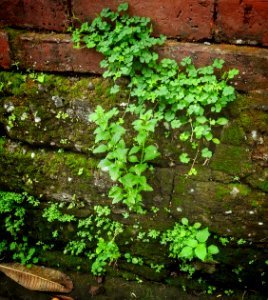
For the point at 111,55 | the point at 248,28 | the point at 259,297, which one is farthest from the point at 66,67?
the point at 259,297

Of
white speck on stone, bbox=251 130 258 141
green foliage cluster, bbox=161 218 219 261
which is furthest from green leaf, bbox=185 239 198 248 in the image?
white speck on stone, bbox=251 130 258 141

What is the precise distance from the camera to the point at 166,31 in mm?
2271

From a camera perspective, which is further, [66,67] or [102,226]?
[102,226]

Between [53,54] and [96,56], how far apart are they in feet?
1.15

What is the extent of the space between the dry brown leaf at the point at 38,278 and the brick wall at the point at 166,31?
1857 millimetres

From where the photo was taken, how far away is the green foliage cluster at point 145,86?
221cm

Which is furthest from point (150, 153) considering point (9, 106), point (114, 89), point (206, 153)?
point (9, 106)

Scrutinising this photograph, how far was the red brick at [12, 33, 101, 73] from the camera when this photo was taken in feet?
7.90

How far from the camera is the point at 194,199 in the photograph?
8.70 feet

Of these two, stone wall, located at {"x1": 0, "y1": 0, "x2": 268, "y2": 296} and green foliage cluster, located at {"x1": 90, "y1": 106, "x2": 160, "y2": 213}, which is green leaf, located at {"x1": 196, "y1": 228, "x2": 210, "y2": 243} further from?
green foliage cluster, located at {"x1": 90, "y1": 106, "x2": 160, "y2": 213}

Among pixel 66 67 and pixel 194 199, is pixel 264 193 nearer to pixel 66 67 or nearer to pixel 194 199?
pixel 194 199

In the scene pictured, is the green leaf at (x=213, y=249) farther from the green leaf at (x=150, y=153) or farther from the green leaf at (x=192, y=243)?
the green leaf at (x=150, y=153)

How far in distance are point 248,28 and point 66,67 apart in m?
1.35

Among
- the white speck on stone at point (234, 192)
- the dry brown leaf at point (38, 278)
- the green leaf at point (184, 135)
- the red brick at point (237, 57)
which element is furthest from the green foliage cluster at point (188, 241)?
the red brick at point (237, 57)
